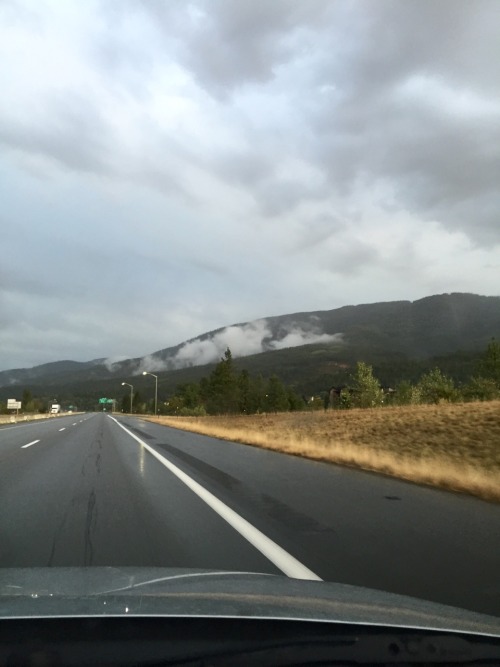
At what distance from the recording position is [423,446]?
2234 centimetres

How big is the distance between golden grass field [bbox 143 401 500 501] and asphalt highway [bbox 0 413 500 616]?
107 cm

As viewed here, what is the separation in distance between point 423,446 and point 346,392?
64233 mm

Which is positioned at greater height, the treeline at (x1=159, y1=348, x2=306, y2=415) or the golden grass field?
the treeline at (x1=159, y1=348, x2=306, y2=415)

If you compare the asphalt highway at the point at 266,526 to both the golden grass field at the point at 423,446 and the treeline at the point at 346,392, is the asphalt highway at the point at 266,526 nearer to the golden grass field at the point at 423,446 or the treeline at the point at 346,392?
the golden grass field at the point at 423,446

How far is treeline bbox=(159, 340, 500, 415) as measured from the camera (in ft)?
206

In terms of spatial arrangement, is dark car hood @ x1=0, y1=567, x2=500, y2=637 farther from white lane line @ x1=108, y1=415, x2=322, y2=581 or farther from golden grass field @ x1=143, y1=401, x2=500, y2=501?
golden grass field @ x1=143, y1=401, x2=500, y2=501

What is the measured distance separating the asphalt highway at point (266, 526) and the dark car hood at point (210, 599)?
1.02 meters

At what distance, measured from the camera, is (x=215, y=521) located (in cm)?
856

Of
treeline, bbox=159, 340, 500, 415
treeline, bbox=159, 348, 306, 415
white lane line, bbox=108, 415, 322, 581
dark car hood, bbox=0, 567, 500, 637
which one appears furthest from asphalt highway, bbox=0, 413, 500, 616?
treeline, bbox=159, 348, 306, 415

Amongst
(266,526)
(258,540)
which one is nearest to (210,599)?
(258,540)

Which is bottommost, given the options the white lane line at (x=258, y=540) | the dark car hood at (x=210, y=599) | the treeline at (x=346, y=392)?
the white lane line at (x=258, y=540)

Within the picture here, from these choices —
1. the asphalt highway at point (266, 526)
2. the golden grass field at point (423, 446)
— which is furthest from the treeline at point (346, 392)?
the asphalt highway at point (266, 526)

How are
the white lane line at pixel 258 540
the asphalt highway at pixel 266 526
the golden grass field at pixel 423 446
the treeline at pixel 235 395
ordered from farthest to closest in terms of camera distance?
1. the treeline at pixel 235 395
2. the golden grass field at pixel 423 446
3. the asphalt highway at pixel 266 526
4. the white lane line at pixel 258 540

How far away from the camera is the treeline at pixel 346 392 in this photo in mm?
62844
